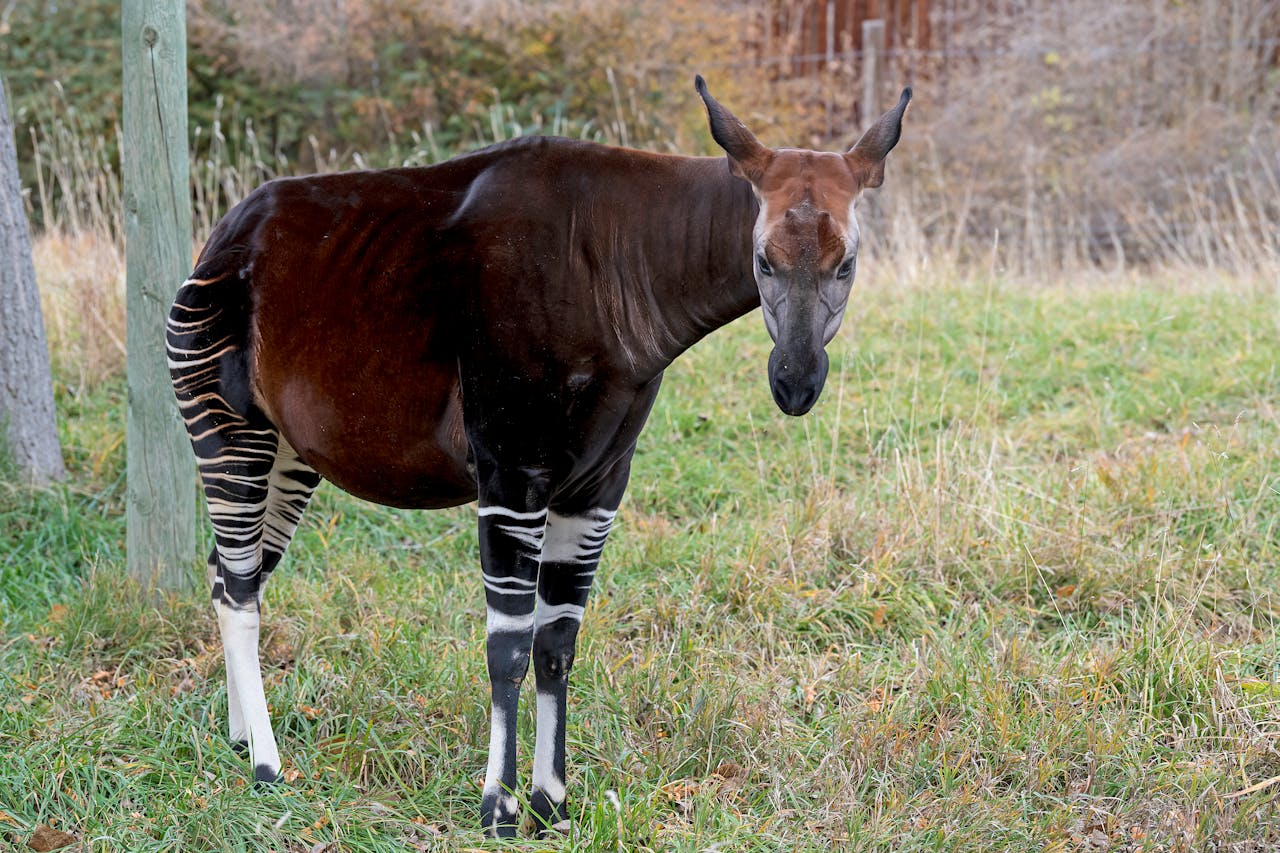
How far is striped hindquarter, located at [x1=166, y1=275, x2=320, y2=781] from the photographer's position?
9.29 ft

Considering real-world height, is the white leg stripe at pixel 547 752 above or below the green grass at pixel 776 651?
above

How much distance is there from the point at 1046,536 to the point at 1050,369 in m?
2.05

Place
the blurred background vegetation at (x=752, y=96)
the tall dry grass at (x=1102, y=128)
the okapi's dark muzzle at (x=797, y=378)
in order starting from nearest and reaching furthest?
the okapi's dark muzzle at (x=797, y=378)
the blurred background vegetation at (x=752, y=96)
the tall dry grass at (x=1102, y=128)

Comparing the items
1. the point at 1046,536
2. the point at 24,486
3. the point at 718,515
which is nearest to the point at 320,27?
the point at 24,486

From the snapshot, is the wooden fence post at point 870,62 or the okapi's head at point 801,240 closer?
the okapi's head at point 801,240

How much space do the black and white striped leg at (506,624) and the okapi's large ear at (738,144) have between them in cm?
86

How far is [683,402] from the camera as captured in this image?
5.59m

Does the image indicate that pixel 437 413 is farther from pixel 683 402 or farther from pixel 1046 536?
pixel 683 402

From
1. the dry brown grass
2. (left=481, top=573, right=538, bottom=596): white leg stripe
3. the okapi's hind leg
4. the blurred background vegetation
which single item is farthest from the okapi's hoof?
the blurred background vegetation

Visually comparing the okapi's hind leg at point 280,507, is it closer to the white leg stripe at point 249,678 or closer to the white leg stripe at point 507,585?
the white leg stripe at point 249,678

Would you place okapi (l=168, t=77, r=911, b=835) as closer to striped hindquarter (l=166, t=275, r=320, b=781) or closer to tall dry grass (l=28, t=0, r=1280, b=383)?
striped hindquarter (l=166, t=275, r=320, b=781)

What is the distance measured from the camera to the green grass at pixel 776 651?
109 inches

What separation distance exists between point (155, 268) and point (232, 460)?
3.87ft

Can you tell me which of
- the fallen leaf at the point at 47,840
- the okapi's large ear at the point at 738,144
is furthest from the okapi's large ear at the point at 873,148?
the fallen leaf at the point at 47,840
